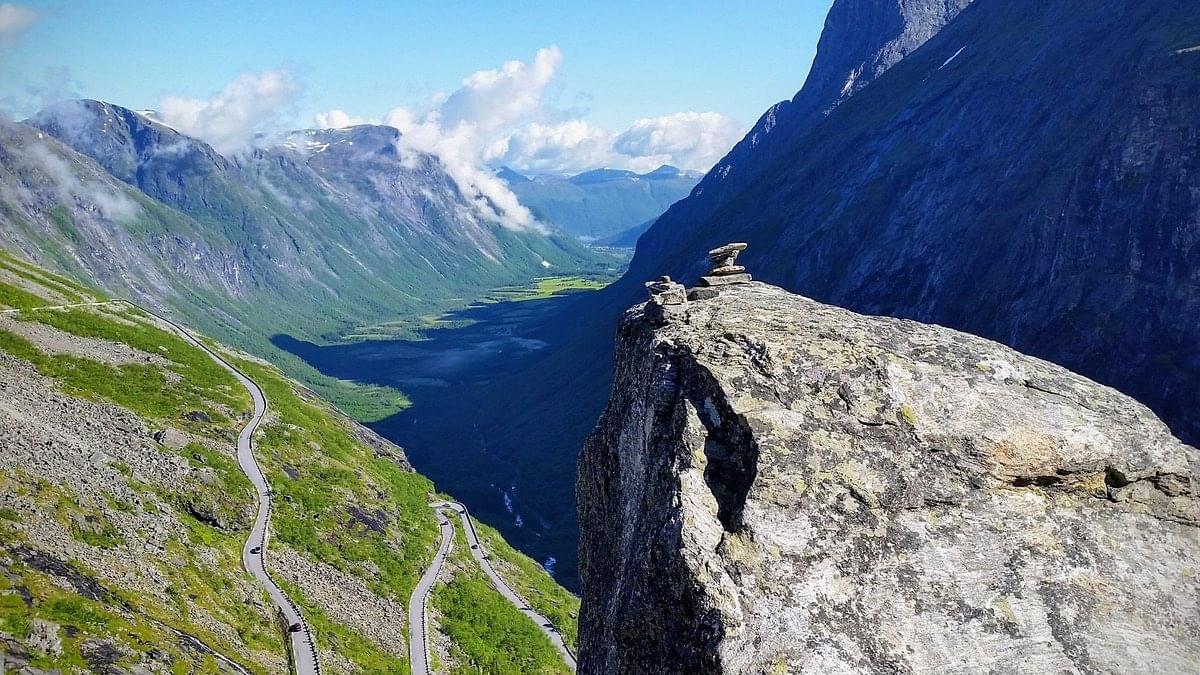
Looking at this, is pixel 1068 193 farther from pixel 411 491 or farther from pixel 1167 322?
pixel 411 491

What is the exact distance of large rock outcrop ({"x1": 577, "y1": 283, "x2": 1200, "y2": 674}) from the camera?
50.5ft

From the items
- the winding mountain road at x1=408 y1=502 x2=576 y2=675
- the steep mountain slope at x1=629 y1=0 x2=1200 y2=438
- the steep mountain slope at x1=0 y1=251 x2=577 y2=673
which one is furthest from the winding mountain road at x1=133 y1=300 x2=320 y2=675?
the steep mountain slope at x1=629 y1=0 x2=1200 y2=438

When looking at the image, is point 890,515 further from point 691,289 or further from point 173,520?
point 173,520

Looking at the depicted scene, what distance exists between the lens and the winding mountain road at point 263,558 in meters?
59.8

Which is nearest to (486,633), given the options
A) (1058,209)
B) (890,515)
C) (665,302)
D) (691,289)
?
Result: (691,289)

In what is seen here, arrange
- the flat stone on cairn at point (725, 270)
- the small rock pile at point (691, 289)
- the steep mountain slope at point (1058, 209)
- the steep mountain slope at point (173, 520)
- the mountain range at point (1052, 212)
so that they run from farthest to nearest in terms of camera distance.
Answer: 1. the mountain range at point (1052, 212)
2. the steep mountain slope at point (1058, 209)
3. the steep mountain slope at point (173, 520)
4. the flat stone on cairn at point (725, 270)
5. the small rock pile at point (691, 289)

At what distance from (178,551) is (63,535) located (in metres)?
10.0

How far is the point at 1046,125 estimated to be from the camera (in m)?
136

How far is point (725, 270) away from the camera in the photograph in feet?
90.0

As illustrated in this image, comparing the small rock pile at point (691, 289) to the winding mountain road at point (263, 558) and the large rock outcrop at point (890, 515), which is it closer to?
the large rock outcrop at point (890, 515)

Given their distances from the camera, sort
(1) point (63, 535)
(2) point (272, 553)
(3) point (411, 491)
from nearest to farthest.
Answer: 1. (1) point (63, 535)
2. (2) point (272, 553)
3. (3) point (411, 491)

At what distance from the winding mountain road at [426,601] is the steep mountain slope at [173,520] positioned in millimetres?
1464

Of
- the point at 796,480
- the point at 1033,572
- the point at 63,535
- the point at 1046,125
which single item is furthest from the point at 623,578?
the point at 1046,125

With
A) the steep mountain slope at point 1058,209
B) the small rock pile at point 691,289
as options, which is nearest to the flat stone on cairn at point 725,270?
the small rock pile at point 691,289
